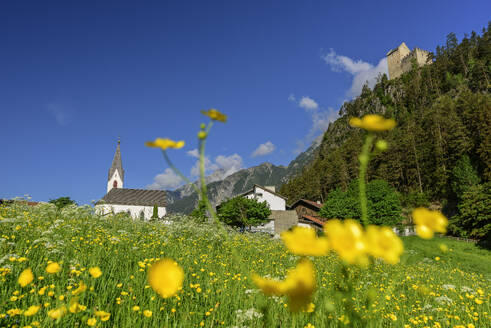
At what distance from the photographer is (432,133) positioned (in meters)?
43.2

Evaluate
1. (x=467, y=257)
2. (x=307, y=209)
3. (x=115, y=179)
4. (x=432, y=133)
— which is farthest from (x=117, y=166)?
(x=467, y=257)

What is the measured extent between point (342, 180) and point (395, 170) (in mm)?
11683

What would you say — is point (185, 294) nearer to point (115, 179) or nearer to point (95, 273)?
point (95, 273)

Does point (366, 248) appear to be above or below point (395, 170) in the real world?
below

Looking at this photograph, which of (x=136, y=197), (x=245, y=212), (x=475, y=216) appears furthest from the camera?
(x=136, y=197)

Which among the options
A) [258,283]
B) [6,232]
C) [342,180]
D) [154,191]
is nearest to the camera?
[258,283]

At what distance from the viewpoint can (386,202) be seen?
1412 inches

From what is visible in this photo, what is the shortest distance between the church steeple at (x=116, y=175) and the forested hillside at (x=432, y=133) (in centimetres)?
4288

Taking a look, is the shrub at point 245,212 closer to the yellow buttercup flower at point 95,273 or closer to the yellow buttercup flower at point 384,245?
the yellow buttercup flower at point 95,273

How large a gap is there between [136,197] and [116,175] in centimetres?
1238

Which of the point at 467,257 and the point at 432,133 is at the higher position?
the point at 432,133

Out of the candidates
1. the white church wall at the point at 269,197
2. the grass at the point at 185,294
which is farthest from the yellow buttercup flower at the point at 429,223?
the white church wall at the point at 269,197


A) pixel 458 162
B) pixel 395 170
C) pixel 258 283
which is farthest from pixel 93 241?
pixel 395 170

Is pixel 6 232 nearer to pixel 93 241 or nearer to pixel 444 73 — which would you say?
pixel 93 241
